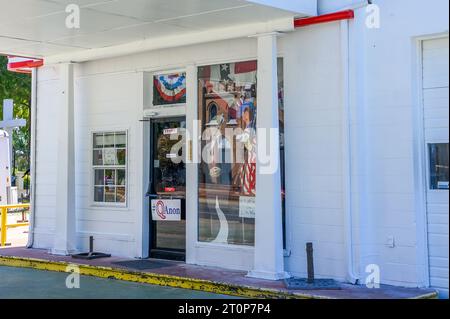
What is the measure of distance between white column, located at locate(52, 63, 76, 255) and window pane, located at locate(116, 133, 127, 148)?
0.90 m

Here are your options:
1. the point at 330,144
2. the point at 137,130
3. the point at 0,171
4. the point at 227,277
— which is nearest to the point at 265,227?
the point at 227,277

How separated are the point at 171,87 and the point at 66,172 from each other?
2479 millimetres

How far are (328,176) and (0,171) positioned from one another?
1135cm

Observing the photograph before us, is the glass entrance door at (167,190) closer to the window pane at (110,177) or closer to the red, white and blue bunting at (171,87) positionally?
the red, white and blue bunting at (171,87)

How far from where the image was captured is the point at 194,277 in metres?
7.93

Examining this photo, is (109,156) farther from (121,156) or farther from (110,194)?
(110,194)

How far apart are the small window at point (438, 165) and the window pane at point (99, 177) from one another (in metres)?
5.60

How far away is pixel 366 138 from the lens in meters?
7.42

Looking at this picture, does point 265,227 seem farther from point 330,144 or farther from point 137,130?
point 137,130

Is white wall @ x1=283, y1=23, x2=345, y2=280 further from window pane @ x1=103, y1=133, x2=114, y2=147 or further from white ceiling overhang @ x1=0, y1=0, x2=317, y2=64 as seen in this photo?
window pane @ x1=103, y1=133, x2=114, y2=147

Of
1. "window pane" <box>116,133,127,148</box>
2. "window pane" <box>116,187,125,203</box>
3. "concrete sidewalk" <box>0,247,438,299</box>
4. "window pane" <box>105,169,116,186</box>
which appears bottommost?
"concrete sidewalk" <box>0,247,438,299</box>

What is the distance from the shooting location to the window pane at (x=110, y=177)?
10.1m

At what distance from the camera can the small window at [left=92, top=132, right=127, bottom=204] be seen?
995cm

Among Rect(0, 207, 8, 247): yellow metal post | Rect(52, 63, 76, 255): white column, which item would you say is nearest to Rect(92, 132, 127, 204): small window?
Rect(52, 63, 76, 255): white column
